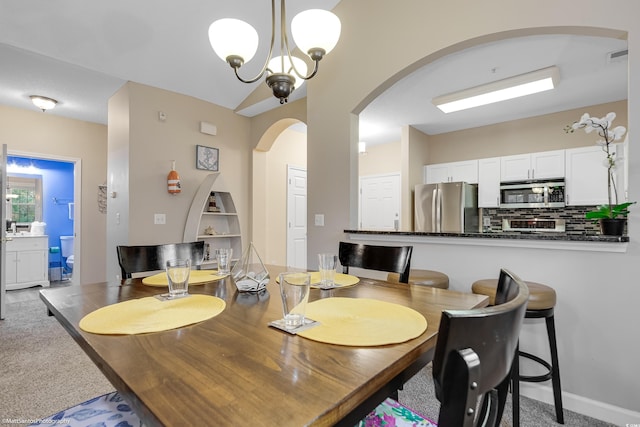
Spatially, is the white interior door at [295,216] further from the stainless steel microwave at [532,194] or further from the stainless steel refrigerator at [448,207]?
the stainless steel microwave at [532,194]

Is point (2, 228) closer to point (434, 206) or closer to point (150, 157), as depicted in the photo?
point (150, 157)

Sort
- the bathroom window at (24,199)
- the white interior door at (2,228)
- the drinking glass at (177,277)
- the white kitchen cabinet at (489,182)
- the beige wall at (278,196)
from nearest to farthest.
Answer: the drinking glass at (177,277) < the white interior door at (2,228) < the white kitchen cabinet at (489,182) < the beige wall at (278,196) < the bathroom window at (24,199)

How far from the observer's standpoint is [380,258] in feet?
5.72

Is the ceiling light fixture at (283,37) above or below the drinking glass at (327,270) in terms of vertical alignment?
above

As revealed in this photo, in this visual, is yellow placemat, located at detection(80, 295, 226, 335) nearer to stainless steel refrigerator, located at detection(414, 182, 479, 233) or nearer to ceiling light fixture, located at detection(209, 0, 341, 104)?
ceiling light fixture, located at detection(209, 0, 341, 104)

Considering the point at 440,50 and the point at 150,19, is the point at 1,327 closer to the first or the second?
the point at 150,19

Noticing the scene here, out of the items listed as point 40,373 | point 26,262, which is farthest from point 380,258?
point 26,262

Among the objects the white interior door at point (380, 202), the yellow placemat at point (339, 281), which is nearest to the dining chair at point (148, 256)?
the yellow placemat at point (339, 281)

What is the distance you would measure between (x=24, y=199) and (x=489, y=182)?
8.14 metres

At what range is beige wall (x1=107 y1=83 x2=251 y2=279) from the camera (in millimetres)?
3334

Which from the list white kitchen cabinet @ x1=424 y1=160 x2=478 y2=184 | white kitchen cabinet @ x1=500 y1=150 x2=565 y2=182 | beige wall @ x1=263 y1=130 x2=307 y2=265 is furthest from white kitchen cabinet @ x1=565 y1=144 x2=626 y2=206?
beige wall @ x1=263 y1=130 x2=307 y2=265

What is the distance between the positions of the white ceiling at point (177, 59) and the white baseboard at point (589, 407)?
264 cm

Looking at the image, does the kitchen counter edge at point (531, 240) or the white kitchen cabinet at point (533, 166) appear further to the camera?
the white kitchen cabinet at point (533, 166)

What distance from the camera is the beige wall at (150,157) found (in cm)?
333
